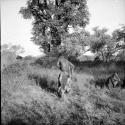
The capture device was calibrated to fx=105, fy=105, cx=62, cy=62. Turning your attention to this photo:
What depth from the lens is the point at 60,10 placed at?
10.7 metres

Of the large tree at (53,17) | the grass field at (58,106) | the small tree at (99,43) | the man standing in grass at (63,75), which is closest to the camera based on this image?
the grass field at (58,106)

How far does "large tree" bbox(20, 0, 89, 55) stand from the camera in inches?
426

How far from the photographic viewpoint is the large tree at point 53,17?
1082 cm

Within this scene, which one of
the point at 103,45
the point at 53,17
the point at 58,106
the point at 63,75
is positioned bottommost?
the point at 58,106

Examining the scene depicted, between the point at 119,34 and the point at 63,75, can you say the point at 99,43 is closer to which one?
the point at 119,34

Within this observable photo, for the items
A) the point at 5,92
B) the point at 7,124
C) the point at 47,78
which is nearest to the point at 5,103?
the point at 5,92

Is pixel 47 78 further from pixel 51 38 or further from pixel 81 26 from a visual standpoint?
pixel 81 26

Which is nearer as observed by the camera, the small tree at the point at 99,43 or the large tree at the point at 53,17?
the large tree at the point at 53,17

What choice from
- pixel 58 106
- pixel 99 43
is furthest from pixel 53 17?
pixel 58 106

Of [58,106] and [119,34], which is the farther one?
[119,34]

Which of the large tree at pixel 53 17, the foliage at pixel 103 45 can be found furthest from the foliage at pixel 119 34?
the large tree at pixel 53 17

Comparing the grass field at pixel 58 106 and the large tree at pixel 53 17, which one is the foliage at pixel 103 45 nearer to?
the large tree at pixel 53 17

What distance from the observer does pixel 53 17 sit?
37.0 feet

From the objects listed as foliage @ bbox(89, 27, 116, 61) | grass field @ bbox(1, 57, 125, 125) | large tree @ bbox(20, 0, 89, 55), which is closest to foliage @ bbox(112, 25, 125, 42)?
foliage @ bbox(89, 27, 116, 61)
